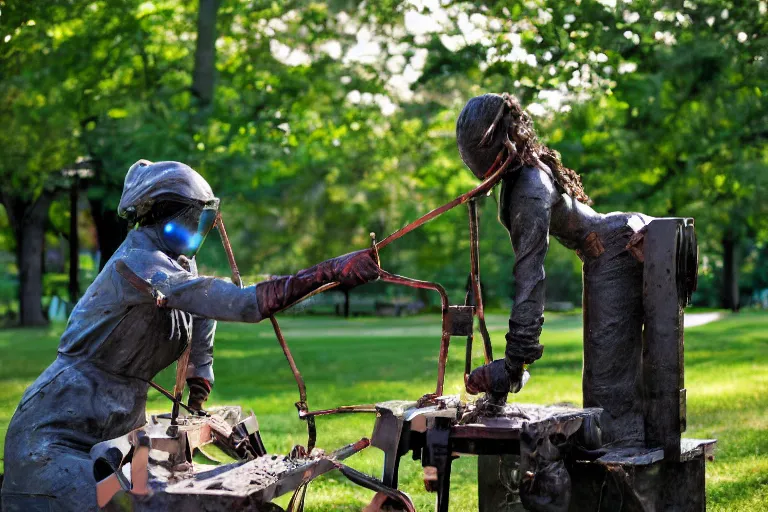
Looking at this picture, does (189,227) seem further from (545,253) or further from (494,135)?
(545,253)

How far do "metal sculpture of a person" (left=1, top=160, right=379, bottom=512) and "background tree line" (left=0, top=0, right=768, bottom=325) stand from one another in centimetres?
854

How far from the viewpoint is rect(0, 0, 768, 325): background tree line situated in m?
15.1

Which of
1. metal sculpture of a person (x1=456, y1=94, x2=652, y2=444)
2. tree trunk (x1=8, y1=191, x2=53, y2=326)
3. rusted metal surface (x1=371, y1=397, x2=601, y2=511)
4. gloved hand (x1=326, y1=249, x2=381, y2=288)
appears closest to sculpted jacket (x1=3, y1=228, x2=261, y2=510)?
gloved hand (x1=326, y1=249, x2=381, y2=288)

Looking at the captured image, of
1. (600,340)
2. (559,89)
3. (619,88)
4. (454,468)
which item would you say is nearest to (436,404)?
(600,340)

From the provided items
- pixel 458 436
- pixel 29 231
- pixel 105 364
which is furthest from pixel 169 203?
pixel 29 231

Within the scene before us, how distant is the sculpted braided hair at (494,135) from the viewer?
5762 mm

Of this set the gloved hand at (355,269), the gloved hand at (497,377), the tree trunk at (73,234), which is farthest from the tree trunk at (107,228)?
the gloved hand at (355,269)

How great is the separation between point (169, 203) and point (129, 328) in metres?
0.62

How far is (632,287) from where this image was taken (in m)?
6.06

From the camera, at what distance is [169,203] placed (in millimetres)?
5645

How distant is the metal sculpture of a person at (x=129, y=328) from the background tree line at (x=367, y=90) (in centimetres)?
854

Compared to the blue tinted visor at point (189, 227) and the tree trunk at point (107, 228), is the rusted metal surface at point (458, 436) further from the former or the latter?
the tree trunk at point (107, 228)

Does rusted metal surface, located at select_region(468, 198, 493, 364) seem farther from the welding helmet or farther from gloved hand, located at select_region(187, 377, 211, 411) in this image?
gloved hand, located at select_region(187, 377, 211, 411)

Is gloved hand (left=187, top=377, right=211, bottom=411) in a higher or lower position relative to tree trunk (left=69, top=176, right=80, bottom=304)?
lower
